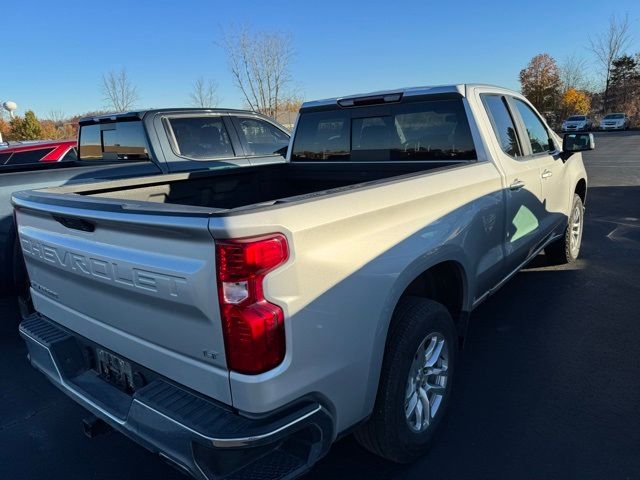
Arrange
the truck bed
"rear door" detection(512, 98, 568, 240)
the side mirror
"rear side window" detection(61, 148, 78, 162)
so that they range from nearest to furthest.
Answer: the truck bed
"rear door" detection(512, 98, 568, 240)
the side mirror
"rear side window" detection(61, 148, 78, 162)

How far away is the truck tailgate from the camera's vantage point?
1.72m

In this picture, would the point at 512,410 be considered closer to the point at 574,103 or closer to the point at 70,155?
the point at 70,155

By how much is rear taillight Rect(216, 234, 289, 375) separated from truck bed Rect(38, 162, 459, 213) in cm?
131

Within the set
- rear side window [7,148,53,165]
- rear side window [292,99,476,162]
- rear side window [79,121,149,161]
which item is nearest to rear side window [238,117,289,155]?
rear side window [79,121,149,161]

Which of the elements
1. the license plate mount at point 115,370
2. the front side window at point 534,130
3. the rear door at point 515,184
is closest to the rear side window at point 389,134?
the rear door at point 515,184

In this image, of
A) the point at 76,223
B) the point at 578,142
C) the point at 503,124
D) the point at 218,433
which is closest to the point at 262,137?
the point at 503,124

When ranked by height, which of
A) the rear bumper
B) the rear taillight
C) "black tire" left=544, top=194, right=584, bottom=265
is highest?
the rear taillight

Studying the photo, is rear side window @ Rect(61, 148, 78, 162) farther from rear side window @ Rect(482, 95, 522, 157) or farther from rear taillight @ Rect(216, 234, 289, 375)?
rear taillight @ Rect(216, 234, 289, 375)

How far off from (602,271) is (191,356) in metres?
4.95

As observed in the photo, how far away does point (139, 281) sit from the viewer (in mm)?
1881

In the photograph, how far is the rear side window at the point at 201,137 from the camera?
231 inches

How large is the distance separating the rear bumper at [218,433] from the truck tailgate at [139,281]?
0.26 ft

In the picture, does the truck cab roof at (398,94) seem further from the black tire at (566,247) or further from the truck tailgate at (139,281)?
the truck tailgate at (139,281)

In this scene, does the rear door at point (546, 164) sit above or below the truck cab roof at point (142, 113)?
below
